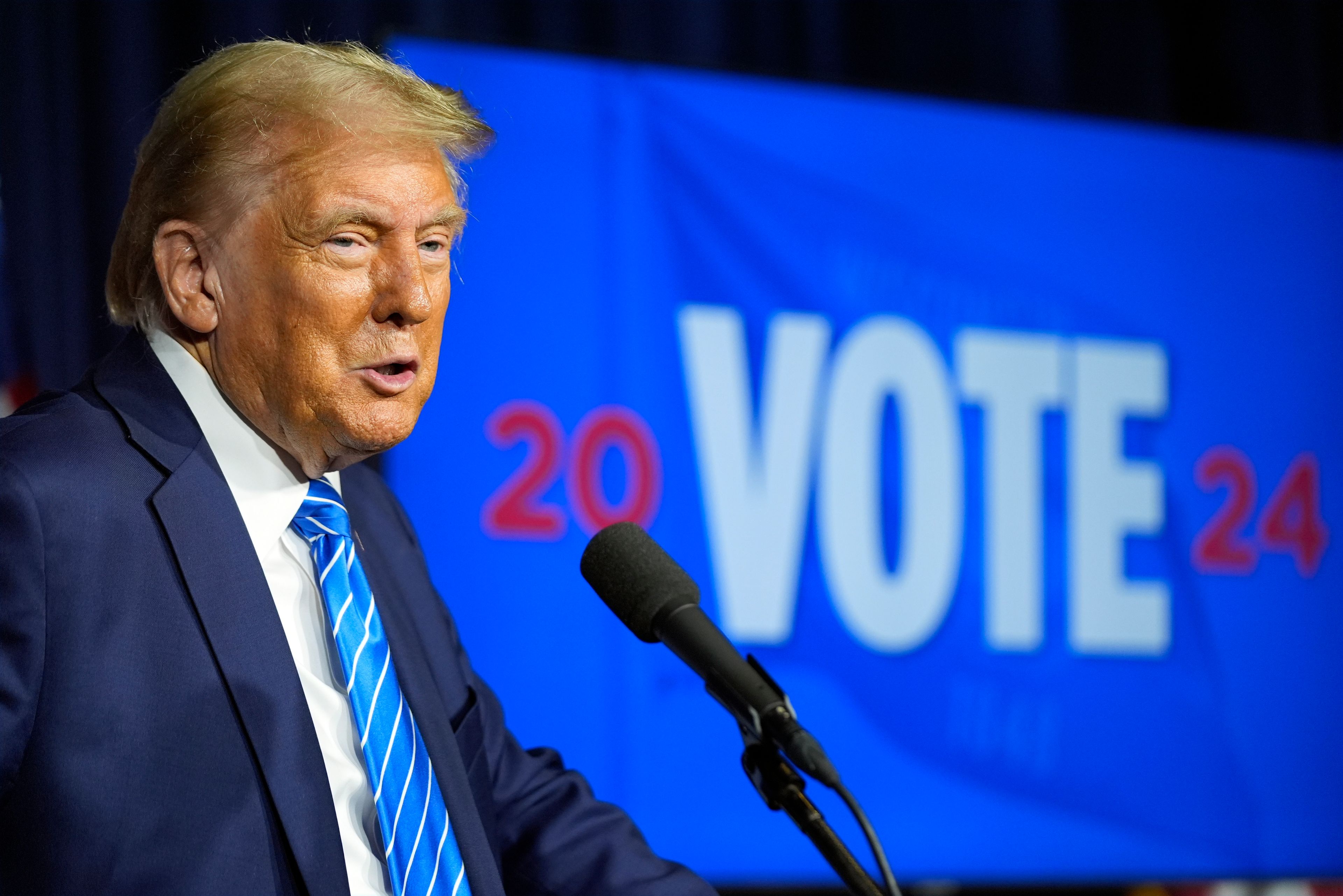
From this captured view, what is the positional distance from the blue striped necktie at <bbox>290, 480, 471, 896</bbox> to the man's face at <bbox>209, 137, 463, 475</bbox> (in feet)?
0.31

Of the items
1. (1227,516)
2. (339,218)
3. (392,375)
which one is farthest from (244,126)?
(1227,516)

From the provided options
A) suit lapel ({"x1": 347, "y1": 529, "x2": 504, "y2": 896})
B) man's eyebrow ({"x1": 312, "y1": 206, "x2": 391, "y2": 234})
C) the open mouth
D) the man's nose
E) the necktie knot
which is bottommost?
suit lapel ({"x1": 347, "y1": 529, "x2": 504, "y2": 896})

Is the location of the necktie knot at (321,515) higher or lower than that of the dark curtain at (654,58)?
lower

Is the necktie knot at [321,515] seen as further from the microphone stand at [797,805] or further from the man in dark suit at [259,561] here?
the microphone stand at [797,805]

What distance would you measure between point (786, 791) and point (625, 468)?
1.62 metres

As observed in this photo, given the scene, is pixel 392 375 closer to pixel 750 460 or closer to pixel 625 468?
pixel 625 468

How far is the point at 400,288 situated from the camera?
133 centimetres

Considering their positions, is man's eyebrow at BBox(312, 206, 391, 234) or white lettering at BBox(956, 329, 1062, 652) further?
white lettering at BBox(956, 329, 1062, 652)

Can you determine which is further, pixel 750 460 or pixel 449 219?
pixel 750 460

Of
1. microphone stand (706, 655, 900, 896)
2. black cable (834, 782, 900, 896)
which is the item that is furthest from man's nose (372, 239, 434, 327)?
black cable (834, 782, 900, 896)

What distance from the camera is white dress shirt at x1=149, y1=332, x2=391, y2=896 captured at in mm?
1275

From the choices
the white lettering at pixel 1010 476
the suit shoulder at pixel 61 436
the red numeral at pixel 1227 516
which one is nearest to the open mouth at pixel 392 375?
the suit shoulder at pixel 61 436

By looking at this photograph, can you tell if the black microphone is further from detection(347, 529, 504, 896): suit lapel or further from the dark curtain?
the dark curtain

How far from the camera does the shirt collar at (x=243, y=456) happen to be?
1328mm
